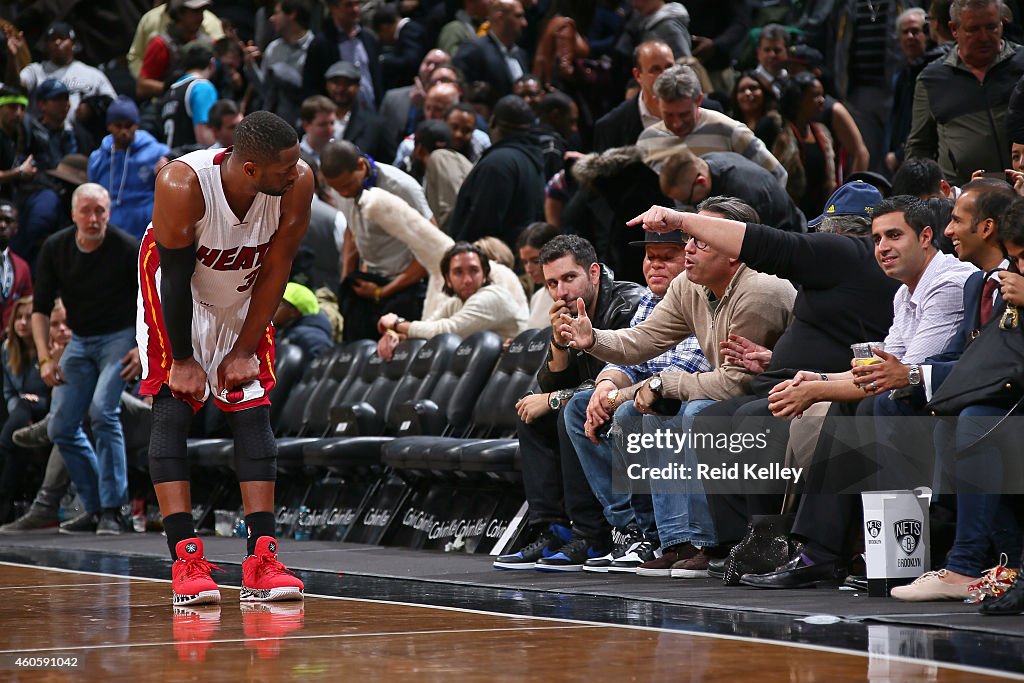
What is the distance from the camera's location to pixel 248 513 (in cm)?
530

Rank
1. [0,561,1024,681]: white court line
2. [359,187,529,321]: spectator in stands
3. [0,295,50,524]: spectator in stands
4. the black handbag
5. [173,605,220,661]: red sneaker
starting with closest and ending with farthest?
[0,561,1024,681]: white court line, [173,605,220,661]: red sneaker, the black handbag, [359,187,529,321]: spectator in stands, [0,295,50,524]: spectator in stands

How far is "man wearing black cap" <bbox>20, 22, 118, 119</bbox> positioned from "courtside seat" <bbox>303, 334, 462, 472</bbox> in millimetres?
6500

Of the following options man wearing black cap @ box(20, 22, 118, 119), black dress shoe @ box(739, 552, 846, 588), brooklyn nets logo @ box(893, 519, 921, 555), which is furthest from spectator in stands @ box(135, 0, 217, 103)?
brooklyn nets logo @ box(893, 519, 921, 555)

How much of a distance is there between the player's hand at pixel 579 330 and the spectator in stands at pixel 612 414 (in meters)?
0.24

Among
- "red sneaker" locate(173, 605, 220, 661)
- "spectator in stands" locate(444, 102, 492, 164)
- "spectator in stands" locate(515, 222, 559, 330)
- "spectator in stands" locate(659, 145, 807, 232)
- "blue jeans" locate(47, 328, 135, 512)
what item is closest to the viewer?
"red sneaker" locate(173, 605, 220, 661)

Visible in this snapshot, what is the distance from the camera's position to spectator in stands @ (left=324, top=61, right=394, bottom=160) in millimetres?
11266

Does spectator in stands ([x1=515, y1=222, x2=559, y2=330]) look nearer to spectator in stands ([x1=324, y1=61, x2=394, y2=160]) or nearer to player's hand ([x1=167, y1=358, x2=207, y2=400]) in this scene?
player's hand ([x1=167, y1=358, x2=207, y2=400])

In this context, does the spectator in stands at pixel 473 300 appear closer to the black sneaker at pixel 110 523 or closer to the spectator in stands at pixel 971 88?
the black sneaker at pixel 110 523

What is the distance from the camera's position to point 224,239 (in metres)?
5.14

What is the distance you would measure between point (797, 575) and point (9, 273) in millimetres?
7756

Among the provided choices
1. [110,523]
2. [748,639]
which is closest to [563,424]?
[748,639]

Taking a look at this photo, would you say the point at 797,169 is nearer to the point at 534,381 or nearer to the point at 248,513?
the point at 534,381

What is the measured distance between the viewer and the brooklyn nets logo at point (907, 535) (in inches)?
198

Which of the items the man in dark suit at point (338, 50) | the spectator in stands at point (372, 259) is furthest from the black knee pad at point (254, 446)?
the man in dark suit at point (338, 50)
